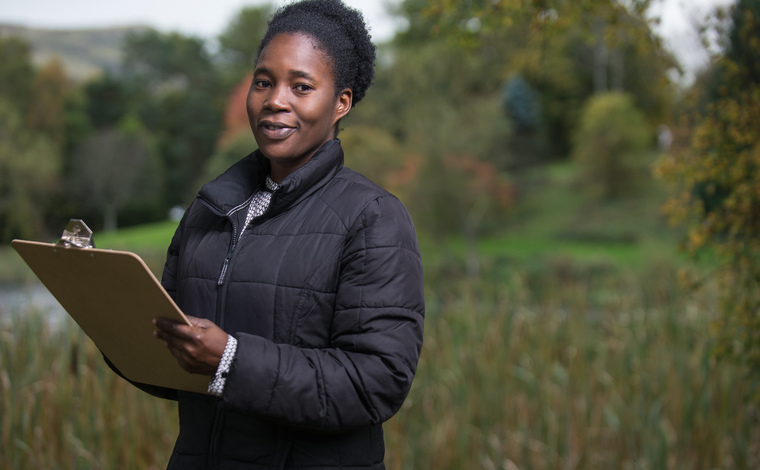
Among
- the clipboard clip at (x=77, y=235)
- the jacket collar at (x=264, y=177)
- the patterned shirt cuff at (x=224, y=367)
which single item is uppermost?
the jacket collar at (x=264, y=177)

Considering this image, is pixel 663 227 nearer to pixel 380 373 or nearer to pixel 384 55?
pixel 384 55

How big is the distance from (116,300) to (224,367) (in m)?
0.20

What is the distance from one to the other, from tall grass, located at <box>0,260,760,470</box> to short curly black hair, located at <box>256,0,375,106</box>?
6.67ft

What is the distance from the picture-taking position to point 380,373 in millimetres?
1175

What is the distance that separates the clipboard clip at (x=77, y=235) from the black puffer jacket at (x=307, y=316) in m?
0.23

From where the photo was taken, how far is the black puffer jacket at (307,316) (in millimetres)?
1154

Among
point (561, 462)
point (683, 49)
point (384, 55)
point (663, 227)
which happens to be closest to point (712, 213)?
point (561, 462)

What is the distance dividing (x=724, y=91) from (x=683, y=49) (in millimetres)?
6454

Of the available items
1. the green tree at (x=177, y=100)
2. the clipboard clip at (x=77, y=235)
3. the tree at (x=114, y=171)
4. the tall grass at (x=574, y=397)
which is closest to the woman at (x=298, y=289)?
the clipboard clip at (x=77, y=235)

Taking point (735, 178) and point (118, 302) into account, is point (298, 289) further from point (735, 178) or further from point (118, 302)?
point (735, 178)

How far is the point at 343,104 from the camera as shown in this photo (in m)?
1.41

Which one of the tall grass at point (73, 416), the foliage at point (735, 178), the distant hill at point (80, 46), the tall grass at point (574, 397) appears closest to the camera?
the tall grass at point (73, 416)

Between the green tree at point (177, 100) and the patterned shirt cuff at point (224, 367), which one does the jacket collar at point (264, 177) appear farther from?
the green tree at point (177, 100)

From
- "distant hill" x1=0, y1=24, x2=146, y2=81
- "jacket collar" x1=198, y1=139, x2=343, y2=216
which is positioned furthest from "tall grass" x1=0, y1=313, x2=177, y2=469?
"distant hill" x1=0, y1=24, x2=146, y2=81
